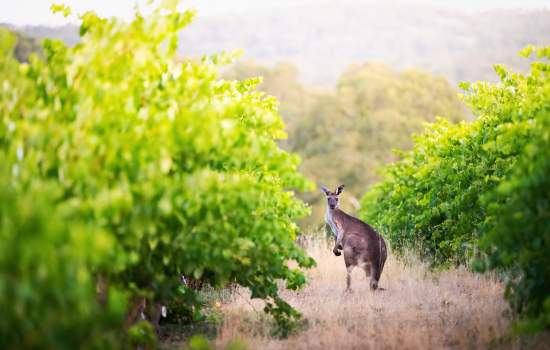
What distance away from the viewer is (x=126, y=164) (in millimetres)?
5164

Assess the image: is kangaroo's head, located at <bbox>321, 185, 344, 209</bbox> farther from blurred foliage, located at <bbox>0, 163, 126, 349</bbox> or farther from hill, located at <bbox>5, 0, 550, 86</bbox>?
hill, located at <bbox>5, 0, 550, 86</bbox>

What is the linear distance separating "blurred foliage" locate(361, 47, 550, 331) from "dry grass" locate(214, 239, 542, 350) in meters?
0.59

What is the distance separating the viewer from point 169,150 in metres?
5.21

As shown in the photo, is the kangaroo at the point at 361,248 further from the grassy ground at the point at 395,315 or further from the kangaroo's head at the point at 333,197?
the kangaroo's head at the point at 333,197

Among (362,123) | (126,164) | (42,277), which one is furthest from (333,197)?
(362,123)

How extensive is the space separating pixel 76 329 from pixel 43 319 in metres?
0.20

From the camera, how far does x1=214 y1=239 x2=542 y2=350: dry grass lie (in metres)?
7.38

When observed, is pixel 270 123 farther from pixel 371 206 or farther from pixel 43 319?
pixel 371 206

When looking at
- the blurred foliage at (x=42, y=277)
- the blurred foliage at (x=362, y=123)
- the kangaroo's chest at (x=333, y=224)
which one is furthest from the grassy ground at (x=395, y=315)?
the blurred foliage at (x=362, y=123)

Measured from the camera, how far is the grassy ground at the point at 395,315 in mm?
7352

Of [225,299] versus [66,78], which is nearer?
[66,78]

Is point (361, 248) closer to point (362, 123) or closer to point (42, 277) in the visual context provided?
point (42, 277)

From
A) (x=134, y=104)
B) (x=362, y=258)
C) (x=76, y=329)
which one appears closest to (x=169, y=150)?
(x=134, y=104)

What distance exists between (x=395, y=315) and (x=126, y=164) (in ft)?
16.9
